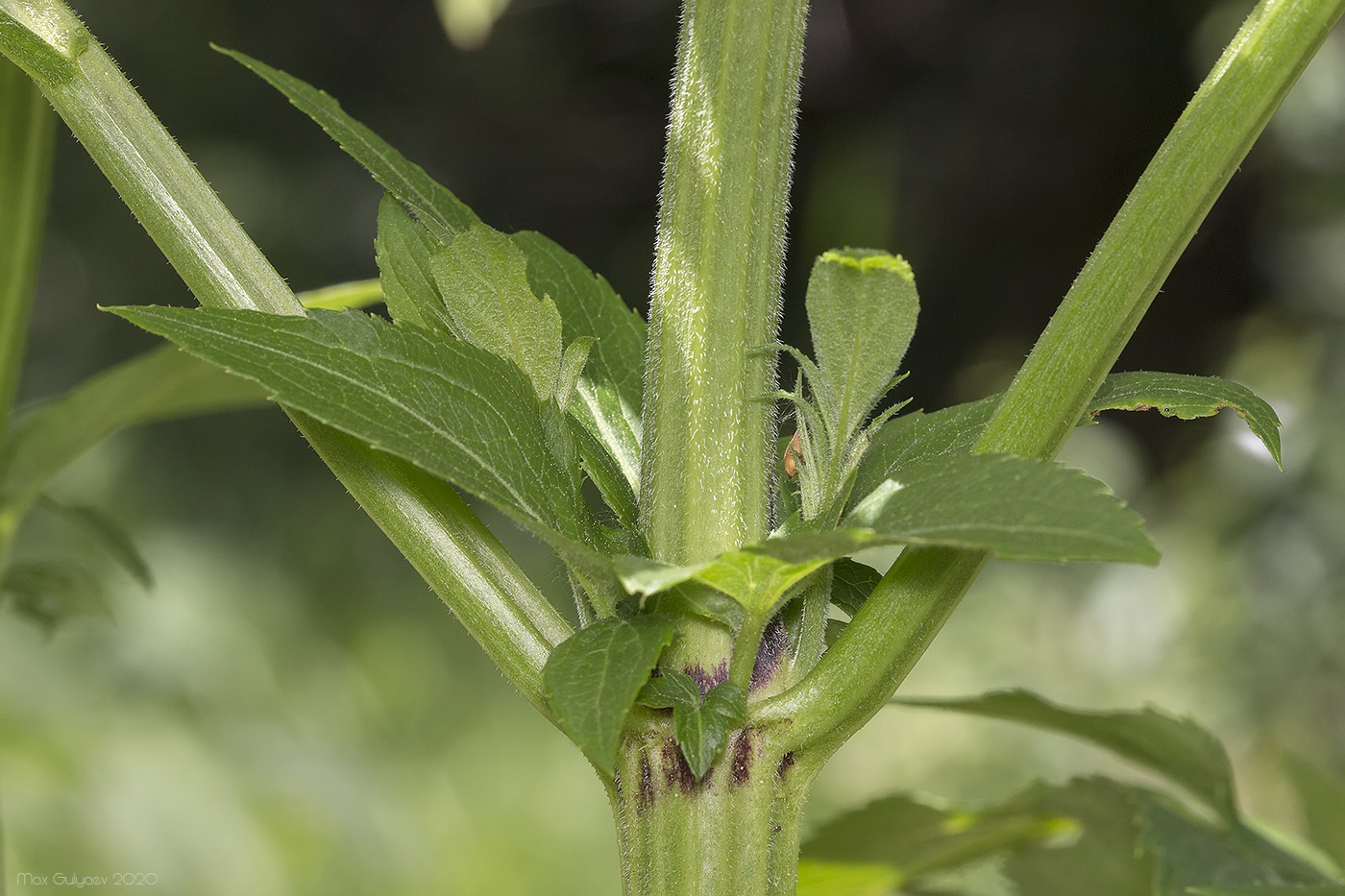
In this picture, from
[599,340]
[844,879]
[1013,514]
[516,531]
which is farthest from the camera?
[516,531]

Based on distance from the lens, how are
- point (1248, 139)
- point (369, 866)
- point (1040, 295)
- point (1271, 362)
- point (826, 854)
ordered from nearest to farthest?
point (1248, 139) < point (826, 854) < point (1271, 362) < point (369, 866) < point (1040, 295)

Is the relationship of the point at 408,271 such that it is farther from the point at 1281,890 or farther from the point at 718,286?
the point at 1281,890

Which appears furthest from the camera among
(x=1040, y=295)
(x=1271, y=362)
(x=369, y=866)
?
(x=1040, y=295)

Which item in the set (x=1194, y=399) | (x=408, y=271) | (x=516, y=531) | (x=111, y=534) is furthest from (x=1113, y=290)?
(x=516, y=531)

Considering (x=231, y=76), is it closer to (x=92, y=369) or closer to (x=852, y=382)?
(x=92, y=369)

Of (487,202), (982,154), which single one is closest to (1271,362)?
(982,154)

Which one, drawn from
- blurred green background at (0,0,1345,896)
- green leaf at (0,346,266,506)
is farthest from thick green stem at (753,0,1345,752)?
blurred green background at (0,0,1345,896)

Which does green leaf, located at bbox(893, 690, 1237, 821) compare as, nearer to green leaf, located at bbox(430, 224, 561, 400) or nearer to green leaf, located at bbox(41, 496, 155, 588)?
green leaf, located at bbox(430, 224, 561, 400)

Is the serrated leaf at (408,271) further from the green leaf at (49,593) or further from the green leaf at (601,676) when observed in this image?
the green leaf at (49,593)
